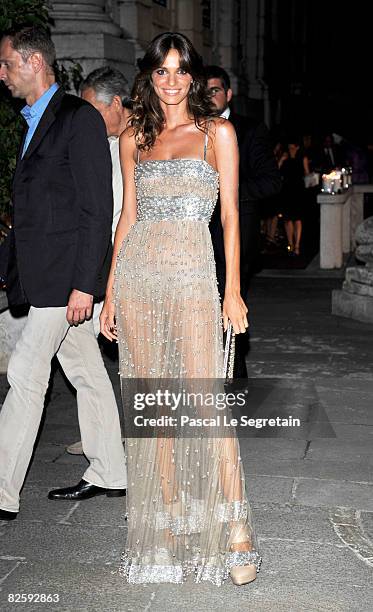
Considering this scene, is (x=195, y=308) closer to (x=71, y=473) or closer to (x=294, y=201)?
(x=71, y=473)

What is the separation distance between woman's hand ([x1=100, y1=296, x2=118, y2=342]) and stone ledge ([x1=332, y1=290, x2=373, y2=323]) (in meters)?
6.05

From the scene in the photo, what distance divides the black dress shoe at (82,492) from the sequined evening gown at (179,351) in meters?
0.95

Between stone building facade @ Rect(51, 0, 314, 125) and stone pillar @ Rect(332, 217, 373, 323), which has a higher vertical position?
stone building facade @ Rect(51, 0, 314, 125)

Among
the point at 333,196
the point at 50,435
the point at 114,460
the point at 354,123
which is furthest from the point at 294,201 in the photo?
the point at 354,123

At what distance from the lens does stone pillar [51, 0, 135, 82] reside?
13.6m

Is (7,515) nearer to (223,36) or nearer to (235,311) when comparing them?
(235,311)

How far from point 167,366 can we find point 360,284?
257 inches

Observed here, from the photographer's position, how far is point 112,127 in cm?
557

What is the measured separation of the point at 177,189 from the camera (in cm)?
400

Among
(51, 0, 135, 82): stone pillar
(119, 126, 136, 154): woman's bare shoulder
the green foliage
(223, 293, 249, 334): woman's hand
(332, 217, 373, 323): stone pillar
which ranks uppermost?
(51, 0, 135, 82): stone pillar

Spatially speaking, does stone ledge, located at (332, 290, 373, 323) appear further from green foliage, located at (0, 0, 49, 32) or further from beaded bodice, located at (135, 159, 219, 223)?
beaded bodice, located at (135, 159, 219, 223)

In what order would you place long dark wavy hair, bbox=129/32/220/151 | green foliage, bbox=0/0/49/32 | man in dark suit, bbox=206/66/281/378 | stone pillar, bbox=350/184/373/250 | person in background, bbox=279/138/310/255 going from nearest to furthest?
long dark wavy hair, bbox=129/32/220/151, man in dark suit, bbox=206/66/281/378, green foliage, bbox=0/0/49/32, person in background, bbox=279/138/310/255, stone pillar, bbox=350/184/373/250

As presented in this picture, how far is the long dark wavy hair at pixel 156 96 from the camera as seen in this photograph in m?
4.02

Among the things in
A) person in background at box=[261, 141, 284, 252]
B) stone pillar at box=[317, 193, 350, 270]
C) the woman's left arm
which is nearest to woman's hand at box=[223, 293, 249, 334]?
the woman's left arm
